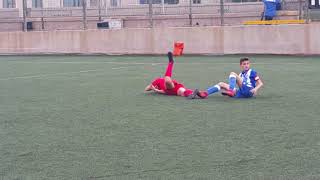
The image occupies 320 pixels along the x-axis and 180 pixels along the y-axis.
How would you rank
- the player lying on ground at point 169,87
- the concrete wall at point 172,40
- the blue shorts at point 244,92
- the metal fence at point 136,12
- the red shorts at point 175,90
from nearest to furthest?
1. the blue shorts at point 244,92
2. the player lying on ground at point 169,87
3. the red shorts at point 175,90
4. the concrete wall at point 172,40
5. the metal fence at point 136,12

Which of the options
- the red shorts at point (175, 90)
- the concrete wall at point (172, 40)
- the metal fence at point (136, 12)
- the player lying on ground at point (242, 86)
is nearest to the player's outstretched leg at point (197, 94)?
the player lying on ground at point (242, 86)

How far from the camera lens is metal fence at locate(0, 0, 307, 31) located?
2716 cm

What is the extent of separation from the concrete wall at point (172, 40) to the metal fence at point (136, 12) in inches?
31.9

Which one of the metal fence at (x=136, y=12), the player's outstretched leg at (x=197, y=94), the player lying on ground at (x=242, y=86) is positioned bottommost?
the player's outstretched leg at (x=197, y=94)

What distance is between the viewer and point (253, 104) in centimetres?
954

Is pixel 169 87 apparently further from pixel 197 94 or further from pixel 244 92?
pixel 244 92

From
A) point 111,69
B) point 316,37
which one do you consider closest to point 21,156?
point 111,69

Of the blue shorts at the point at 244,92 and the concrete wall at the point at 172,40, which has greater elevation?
the concrete wall at the point at 172,40

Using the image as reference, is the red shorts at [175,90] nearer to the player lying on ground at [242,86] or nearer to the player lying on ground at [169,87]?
the player lying on ground at [169,87]

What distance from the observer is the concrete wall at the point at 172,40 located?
73.1ft

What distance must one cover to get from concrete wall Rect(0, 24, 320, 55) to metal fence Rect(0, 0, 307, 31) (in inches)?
31.9

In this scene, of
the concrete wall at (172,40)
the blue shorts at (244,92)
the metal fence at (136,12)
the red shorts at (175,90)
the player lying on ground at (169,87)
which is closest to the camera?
the blue shorts at (244,92)

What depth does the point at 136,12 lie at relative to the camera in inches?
1147

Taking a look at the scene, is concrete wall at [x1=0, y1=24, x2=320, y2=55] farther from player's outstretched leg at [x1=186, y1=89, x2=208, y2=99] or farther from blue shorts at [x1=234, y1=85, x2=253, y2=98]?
player's outstretched leg at [x1=186, y1=89, x2=208, y2=99]
